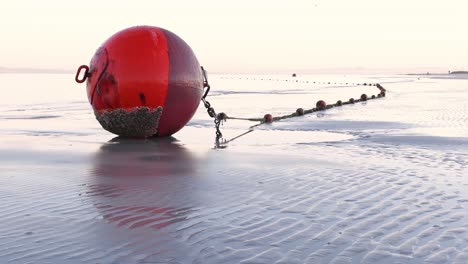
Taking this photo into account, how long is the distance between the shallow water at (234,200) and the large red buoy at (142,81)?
1.73ft

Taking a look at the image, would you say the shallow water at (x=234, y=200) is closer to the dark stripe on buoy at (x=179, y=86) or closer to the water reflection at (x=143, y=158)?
the water reflection at (x=143, y=158)

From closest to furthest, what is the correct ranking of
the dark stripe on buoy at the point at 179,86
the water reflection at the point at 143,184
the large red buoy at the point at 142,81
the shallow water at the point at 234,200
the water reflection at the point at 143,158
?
the shallow water at the point at 234,200 < the water reflection at the point at 143,184 < the water reflection at the point at 143,158 < the large red buoy at the point at 142,81 < the dark stripe on buoy at the point at 179,86

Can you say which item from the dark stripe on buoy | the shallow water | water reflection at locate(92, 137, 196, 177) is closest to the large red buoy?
the dark stripe on buoy

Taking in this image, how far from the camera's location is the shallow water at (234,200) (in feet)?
15.0

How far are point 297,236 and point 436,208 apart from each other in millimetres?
Answer: 1900

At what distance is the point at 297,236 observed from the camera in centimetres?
493

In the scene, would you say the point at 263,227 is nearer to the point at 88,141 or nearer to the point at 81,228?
the point at 81,228

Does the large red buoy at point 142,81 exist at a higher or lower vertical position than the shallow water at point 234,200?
higher

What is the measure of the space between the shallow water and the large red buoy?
0.53 m

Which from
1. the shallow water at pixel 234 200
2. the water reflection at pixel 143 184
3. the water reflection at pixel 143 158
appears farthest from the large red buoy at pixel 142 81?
the water reflection at pixel 143 184

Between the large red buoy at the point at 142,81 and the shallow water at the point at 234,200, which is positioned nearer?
the shallow water at the point at 234,200

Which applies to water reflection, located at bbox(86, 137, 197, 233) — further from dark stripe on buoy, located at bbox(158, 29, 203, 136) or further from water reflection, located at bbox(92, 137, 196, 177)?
dark stripe on buoy, located at bbox(158, 29, 203, 136)

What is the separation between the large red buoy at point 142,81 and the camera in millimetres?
11508

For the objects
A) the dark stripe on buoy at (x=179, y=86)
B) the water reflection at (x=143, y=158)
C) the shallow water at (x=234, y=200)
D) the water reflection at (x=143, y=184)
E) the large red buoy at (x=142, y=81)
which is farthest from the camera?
the dark stripe on buoy at (x=179, y=86)
